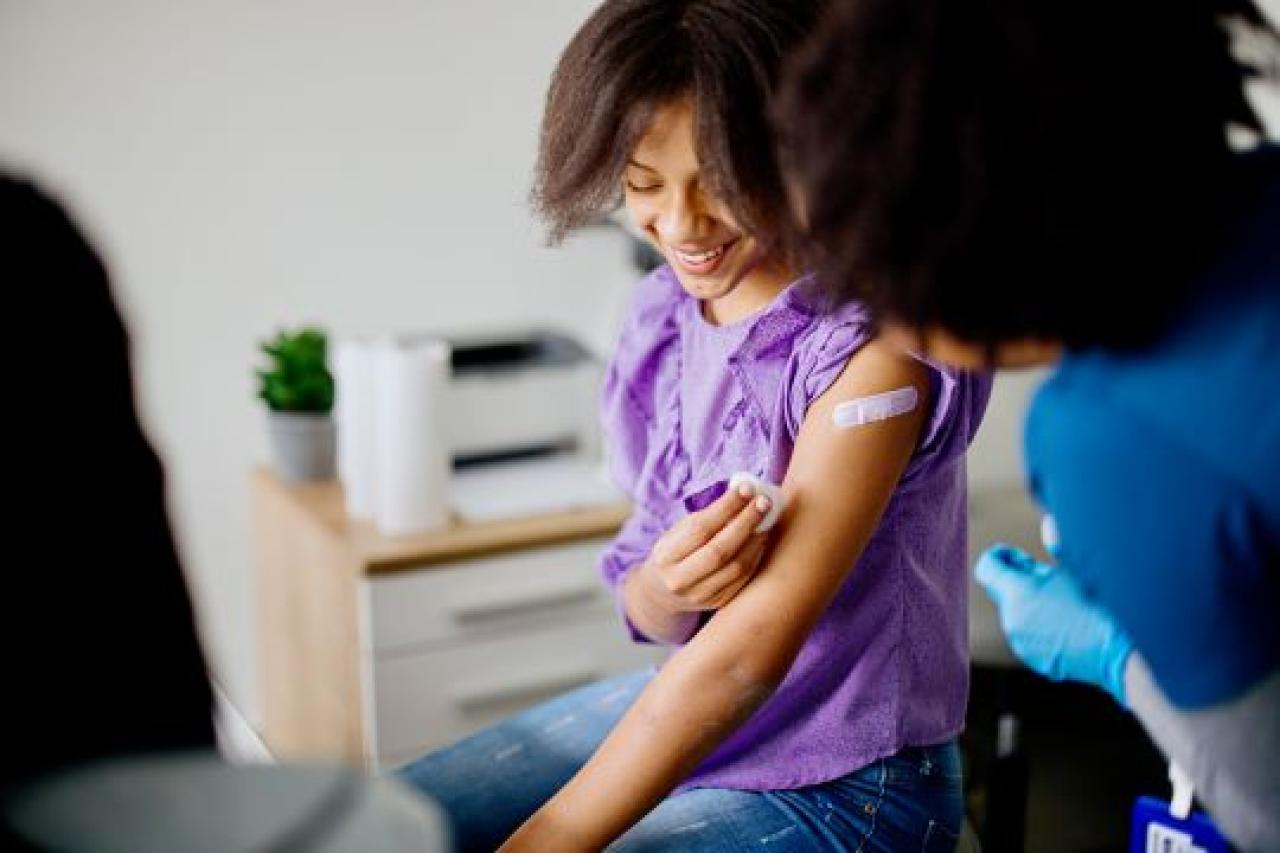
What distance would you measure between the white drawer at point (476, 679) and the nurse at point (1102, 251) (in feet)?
4.08

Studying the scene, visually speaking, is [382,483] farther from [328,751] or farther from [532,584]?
[328,751]

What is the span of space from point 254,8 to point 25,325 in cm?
166

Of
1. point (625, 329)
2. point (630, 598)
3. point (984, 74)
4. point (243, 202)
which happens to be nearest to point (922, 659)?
point (630, 598)

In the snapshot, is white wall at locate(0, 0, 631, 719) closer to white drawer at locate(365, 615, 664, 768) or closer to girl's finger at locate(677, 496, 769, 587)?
white drawer at locate(365, 615, 664, 768)

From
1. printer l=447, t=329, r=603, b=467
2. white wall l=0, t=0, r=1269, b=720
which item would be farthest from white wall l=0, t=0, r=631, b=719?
printer l=447, t=329, r=603, b=467

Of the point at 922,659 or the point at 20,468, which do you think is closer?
the point at 20,468

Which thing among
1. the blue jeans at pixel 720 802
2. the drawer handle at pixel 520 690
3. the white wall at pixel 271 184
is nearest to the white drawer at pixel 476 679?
the drawer handle at pixel 520 690

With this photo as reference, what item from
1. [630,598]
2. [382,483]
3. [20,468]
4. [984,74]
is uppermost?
[984,74]

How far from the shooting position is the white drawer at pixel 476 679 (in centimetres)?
194

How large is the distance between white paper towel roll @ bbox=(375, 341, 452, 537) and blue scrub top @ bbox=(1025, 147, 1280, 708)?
1183 millimetres

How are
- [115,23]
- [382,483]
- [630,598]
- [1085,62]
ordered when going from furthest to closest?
[115,23] < [382,483] < [630,598] < [1085,62]

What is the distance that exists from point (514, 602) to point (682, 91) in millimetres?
1015

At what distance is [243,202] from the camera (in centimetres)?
227

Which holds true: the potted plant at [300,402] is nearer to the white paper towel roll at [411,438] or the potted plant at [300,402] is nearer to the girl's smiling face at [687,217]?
the white paper towel roll at [411,438]
